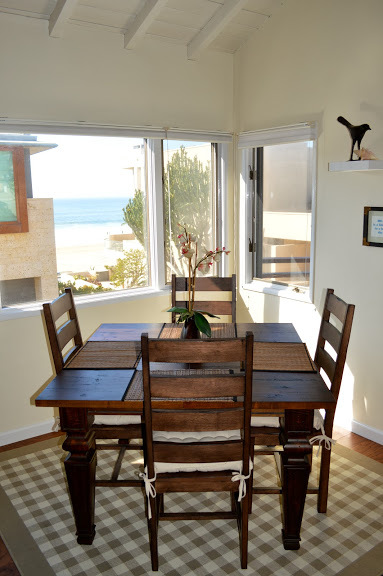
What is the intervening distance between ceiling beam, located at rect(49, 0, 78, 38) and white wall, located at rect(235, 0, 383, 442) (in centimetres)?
144

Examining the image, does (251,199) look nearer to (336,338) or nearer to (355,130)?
(355,130)

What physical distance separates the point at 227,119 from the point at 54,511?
2964 mm

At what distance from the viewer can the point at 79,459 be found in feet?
7.28

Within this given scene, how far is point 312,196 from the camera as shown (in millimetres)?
3516

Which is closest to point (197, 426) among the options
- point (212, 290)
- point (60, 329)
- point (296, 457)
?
point (296, 457)

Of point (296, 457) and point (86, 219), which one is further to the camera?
point (86, 219)

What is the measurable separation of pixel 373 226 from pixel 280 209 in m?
0.92

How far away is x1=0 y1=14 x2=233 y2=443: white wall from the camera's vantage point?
3082 mm

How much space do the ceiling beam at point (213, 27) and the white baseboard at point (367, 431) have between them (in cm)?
271

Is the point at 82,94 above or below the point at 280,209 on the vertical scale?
above

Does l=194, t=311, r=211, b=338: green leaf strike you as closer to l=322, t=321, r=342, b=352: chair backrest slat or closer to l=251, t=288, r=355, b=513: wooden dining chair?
l=251, t=288, r=355, b=513: wooden dining chair

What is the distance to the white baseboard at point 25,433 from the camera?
331cm

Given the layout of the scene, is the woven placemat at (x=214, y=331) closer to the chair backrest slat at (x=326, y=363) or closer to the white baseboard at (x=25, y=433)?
the chair backrest slat at (x=326, y=363)

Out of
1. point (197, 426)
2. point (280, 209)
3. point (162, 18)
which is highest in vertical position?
point (162, 18)
